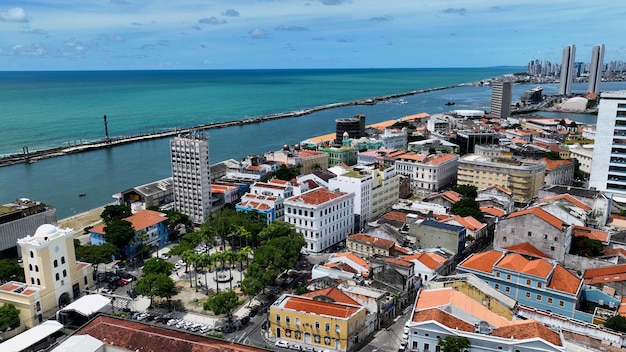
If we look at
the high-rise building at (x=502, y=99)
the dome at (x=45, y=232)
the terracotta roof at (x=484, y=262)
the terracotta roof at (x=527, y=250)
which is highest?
the high-rise building at (x=502, y=99)

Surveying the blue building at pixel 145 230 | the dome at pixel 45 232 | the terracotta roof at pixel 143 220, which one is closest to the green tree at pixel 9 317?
the dome at pixel 45 232

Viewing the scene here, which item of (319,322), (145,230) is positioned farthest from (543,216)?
(145,230)

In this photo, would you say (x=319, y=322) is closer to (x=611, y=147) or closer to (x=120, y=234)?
(x=120, y=234)

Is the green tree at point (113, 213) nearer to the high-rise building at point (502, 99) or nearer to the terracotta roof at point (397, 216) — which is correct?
the terracotta roof at point (397, 216)

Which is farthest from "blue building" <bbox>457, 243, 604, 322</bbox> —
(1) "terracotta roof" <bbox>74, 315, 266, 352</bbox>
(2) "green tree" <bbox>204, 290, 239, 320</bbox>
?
(1) "terracotta roof" <bbox>74, 315, 266, 352</bbox>

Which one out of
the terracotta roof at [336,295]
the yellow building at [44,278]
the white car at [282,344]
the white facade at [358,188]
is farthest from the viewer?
the white facade at [358,188]

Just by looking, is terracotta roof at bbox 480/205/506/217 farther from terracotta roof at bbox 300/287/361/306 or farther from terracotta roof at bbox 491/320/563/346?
terracotta roof at bbox 491/320/563/346
